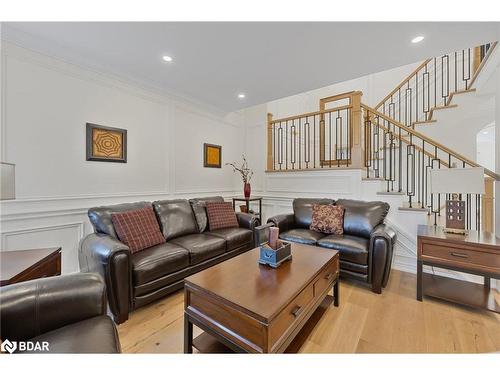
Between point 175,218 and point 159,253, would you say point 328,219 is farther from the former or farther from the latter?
point 159,253

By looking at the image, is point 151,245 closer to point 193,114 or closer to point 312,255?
point 312,255

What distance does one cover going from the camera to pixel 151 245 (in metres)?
2.27

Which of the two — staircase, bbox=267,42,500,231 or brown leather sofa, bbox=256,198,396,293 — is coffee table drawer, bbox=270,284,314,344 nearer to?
Result: brown leather sofa, bbox=256,198,396,293

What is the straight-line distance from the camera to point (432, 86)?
4.10 meters

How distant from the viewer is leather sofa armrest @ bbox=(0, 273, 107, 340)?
965 millimetres

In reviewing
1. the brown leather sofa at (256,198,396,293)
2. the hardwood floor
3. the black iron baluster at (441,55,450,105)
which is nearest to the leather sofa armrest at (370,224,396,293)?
the brown leather sofa at (256,198,396,293)

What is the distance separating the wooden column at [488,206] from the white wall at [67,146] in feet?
12.8

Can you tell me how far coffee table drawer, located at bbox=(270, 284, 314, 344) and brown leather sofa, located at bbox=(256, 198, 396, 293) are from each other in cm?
103

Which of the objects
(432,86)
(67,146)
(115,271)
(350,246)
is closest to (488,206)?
(350,246)

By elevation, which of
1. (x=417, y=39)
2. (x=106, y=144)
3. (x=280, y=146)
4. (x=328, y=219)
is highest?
(x=417, y=39)

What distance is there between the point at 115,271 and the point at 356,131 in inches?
140

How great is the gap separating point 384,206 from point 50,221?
3.72 meters

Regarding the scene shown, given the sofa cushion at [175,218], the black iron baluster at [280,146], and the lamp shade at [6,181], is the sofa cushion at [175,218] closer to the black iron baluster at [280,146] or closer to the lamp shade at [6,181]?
the lamp shade at [6,181]
